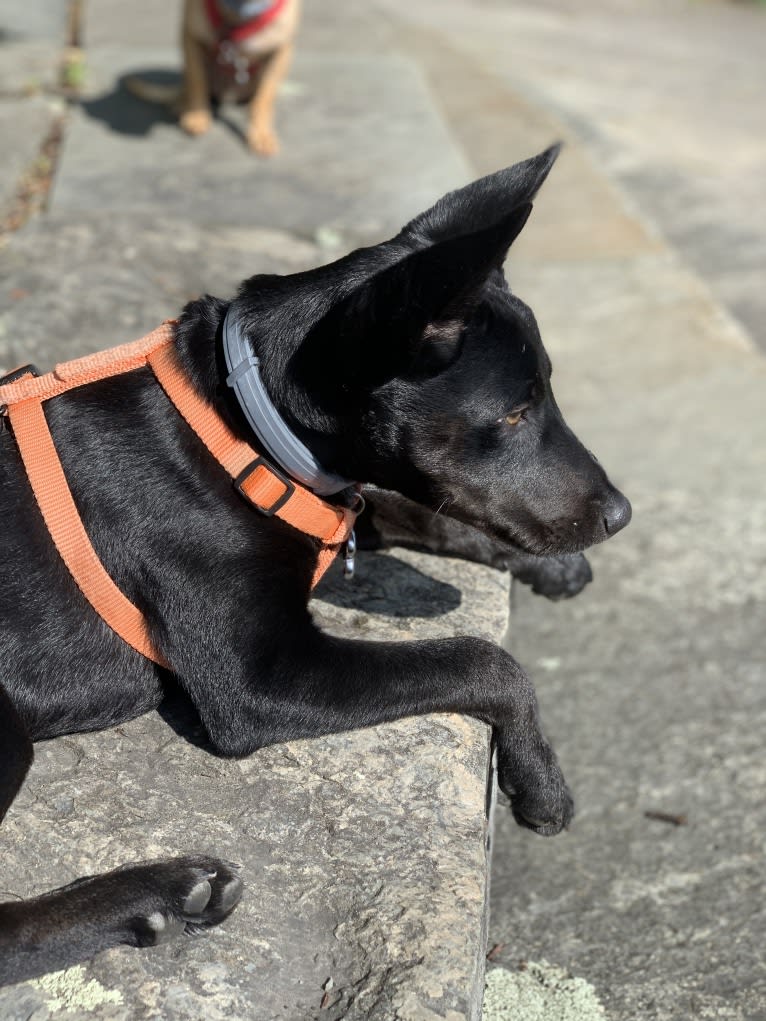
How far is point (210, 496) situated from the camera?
244 cm

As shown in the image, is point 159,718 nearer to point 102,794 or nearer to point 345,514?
point 102,794

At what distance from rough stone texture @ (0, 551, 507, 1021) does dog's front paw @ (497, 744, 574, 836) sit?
12 centimetres

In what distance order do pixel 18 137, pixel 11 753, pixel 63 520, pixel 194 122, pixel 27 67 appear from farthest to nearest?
1. pixel 27 67
2. pixel 194 122
3. pixel 18 137
4. pixel 63 520
5. pixel 11 753

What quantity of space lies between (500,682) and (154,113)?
5.20 m

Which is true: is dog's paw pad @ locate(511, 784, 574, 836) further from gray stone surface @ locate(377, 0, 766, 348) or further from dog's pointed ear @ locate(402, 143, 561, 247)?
gray stone surface @ locate(377, 0, 766, 348)

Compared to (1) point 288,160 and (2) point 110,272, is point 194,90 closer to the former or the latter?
(1) point 288,160

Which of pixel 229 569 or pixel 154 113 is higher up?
pixel 229 569

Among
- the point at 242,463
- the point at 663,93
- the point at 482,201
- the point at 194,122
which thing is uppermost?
the point at 482,201

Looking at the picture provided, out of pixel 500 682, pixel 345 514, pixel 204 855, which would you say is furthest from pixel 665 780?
pixel 204 855

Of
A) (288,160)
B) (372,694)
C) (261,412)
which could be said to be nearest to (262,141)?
(288,160)

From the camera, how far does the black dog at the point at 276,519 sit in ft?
7.77

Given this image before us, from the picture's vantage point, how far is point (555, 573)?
3.25 metres

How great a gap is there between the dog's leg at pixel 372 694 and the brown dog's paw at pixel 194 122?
486 centimetres

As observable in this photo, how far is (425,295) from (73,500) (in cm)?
83
